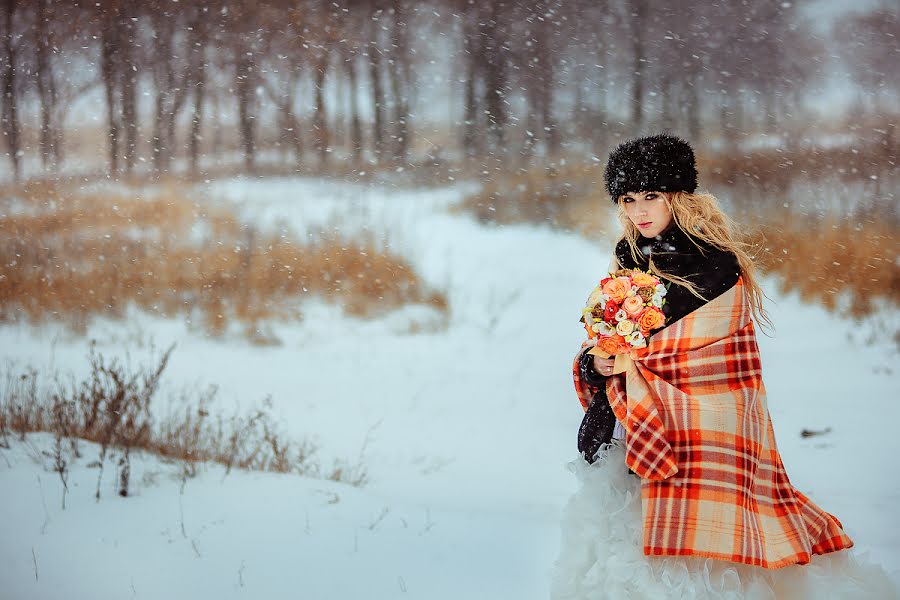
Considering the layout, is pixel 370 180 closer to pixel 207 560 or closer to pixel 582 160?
pixel 582 160

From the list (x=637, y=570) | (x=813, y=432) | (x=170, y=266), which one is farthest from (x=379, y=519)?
(x=170, y=266)

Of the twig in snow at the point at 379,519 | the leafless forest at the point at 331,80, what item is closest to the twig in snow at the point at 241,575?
the twig in snow at the point at 379,519

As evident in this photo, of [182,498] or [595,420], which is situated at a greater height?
[595,420]

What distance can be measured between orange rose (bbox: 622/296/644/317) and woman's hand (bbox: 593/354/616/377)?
0.65ft

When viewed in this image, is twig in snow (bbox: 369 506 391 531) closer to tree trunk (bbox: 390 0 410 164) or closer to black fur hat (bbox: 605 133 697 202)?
black fur hat (bbox: 605 133 697 202)

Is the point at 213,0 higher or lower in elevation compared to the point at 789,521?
higher

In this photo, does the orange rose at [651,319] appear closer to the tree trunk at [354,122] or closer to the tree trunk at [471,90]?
the tree trunk at [471,90]

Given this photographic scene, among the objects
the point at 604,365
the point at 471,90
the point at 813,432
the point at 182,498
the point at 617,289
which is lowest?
the point at 813,432

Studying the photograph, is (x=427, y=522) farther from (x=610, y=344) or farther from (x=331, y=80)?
(x=331, y=80)

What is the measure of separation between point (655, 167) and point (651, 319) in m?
0.50

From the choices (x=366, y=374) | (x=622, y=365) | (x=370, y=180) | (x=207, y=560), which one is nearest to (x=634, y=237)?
(x=622, y=365)

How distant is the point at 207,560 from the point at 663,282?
2.41m

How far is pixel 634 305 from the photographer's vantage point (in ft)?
5.69

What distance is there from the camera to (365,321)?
6.49 m
